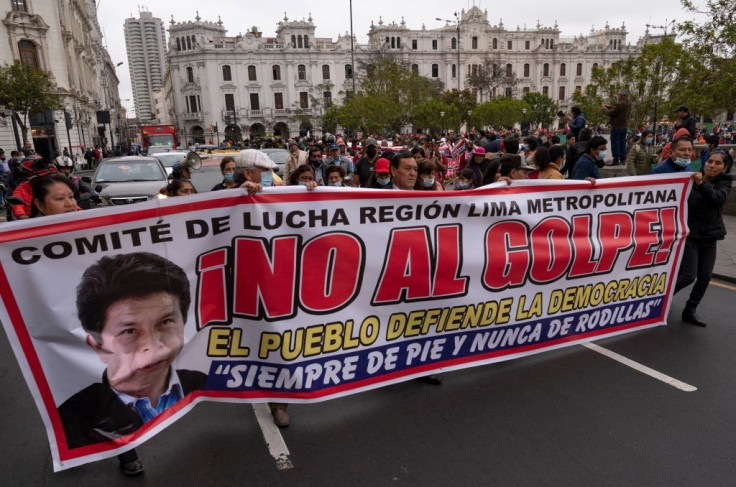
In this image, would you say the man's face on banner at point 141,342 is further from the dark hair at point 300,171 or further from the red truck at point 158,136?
the red truck at point 158,136

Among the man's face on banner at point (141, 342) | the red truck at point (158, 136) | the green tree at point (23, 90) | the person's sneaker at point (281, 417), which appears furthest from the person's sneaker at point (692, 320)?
the red truck at point (158, 136)

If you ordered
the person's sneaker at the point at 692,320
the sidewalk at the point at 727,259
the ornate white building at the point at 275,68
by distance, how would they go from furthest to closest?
the ornate white building at the point at 275,68, the sidewalk at the point at 727,259, the person's sneaker at the point at 692,320

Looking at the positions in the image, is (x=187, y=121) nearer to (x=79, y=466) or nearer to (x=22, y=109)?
(x=22, y=109)

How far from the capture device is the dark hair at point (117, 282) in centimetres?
279

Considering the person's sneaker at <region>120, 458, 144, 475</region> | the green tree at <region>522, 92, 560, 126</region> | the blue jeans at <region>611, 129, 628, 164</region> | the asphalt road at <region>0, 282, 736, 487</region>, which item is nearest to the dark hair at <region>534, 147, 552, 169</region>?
the asphalt road at <region>0, 282, 736, 487</region>

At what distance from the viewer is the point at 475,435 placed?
336cm

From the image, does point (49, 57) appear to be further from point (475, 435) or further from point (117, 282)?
point (475, 435)

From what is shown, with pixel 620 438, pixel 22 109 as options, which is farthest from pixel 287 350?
pixel 22 109

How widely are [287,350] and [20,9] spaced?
44.5 m

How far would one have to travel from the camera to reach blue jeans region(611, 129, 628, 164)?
1311cm

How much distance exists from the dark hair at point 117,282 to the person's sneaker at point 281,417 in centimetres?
117

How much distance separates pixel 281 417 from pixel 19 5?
146ft

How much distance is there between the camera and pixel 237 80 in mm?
79500

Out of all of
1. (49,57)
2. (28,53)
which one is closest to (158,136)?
(49,57)
